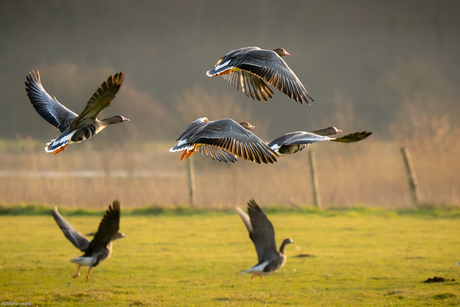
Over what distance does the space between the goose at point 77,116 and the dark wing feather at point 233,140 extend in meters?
1.08

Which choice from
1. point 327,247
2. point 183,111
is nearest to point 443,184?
point 327,247

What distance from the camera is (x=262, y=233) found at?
9.99 metres

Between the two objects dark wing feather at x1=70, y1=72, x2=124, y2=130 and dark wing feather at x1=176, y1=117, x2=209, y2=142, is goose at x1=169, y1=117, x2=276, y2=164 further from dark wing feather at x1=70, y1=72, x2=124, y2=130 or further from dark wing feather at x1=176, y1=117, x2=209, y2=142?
dark wing feather at x1=70, y1=72, x2=124, y2=130

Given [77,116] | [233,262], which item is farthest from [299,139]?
[233,262]

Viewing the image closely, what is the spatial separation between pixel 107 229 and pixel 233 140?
15.1ft

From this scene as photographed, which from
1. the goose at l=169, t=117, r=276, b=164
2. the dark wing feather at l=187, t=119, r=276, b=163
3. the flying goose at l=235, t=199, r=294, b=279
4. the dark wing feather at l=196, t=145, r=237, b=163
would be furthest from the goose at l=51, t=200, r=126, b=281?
the dark wing feather at l=187, t=119, r=276, b=163

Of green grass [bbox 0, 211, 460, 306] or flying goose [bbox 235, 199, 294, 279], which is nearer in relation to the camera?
flying goose [bbox 235, 199, 294, 279]

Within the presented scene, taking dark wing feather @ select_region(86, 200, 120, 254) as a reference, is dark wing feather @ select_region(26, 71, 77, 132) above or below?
above

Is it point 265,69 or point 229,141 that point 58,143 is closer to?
point 229,141

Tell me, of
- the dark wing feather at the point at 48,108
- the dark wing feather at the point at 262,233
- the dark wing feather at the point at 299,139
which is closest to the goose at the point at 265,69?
the dark wing feather at the point at 299,139

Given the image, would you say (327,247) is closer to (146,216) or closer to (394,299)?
(394,299)

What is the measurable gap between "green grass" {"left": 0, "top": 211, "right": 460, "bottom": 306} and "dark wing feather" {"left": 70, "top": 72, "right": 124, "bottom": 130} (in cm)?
385

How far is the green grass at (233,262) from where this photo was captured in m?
9.98

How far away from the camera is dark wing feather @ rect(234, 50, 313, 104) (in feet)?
22.0
